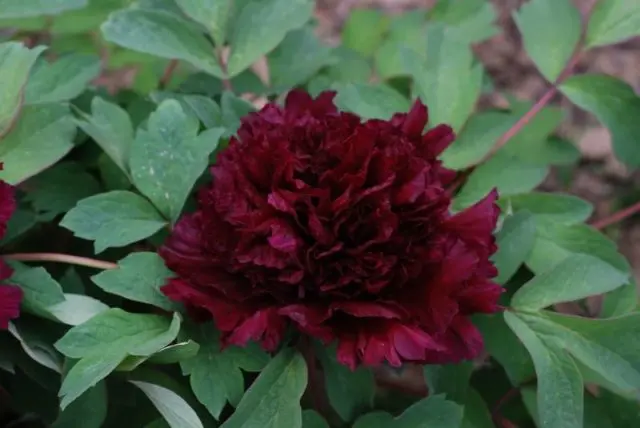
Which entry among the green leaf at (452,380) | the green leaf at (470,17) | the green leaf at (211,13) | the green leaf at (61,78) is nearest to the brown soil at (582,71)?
the green leaf at (470,17)

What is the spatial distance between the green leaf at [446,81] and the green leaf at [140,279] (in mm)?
302

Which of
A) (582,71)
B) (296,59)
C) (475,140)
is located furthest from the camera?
(582,71)

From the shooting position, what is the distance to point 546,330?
640 millimetres

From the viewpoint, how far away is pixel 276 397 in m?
0.60

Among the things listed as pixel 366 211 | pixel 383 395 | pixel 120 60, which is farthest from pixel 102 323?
pixel 120 60

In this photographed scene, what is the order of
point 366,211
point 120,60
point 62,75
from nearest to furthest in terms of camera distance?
point 366,211, point 62,75, point 120,60

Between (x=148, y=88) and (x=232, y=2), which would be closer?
(x=232, y=2)

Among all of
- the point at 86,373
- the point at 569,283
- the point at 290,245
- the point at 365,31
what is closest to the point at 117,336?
the point at 86,373

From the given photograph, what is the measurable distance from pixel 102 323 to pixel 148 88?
1.66 feet

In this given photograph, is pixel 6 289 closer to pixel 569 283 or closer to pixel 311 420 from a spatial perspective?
pixel 311 420

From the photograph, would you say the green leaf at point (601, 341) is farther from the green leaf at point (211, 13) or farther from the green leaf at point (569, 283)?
the green leaf at point (211, 13)

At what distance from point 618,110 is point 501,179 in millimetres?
140

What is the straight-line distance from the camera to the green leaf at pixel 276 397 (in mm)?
581

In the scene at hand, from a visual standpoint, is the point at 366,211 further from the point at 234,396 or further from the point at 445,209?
the point at 234,396
